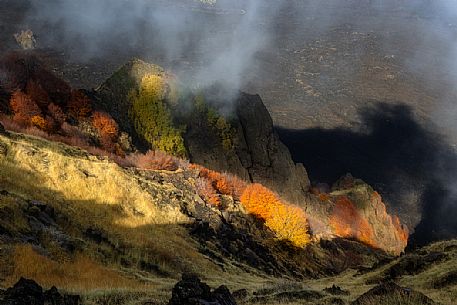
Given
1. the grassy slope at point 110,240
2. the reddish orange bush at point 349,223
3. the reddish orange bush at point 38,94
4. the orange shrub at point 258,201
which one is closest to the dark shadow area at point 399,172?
the reddish orange bush at point 349,223

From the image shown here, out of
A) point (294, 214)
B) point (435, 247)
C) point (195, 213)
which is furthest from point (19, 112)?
point (435, 247)

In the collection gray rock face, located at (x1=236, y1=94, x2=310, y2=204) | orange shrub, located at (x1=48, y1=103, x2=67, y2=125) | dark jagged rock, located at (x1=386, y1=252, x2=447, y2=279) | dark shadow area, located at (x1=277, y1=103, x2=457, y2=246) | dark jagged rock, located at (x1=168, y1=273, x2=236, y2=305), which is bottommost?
dark shadow area, located at (x1=277, y1=103, x2=457, y2=246)

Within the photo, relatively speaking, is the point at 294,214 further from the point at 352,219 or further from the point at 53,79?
the point at 53,79

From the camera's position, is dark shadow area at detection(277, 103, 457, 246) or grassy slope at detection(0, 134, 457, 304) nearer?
grassy slope at detection(0, 134, 457, 304)

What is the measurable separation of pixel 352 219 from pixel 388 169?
8264cm

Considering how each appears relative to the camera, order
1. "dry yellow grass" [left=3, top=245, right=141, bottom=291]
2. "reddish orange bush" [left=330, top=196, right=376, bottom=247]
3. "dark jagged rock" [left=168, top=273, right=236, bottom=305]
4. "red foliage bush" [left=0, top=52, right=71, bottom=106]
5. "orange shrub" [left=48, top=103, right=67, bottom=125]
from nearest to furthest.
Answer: "dark jagged rock" [left=168, top=273, right=236, bottom=305] → "dry yellow grass" [left=3, top=245, right=141, bottom=291] → "orange shrub" [left=48, top=103, right=67, bottom=125] → "red foliage bush" [left=0, top=52, right=71, bottom=106] → "reddish orange bush" [left=330, top=196, right=376, bottom=247]

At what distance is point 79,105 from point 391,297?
212ft

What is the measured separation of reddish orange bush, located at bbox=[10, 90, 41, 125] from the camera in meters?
63.1

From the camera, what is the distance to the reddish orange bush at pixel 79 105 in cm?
7200

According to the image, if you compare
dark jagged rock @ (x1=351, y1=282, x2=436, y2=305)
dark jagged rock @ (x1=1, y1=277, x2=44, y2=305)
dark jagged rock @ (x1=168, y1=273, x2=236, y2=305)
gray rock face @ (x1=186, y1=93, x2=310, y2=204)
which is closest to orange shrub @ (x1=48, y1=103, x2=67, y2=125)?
gray rock face @ (x1=186, y1=93, x2=310, y2=204)

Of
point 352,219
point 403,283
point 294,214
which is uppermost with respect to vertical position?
point 403,283

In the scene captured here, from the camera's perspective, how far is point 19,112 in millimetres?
64938

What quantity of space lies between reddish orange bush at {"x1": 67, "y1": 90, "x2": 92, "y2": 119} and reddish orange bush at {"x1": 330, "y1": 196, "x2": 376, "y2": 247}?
47.6m

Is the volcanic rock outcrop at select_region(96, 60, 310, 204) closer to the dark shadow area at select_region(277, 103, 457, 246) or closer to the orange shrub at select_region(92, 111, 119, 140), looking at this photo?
the orange shrub at select_region(92, 111, 119, 140)
